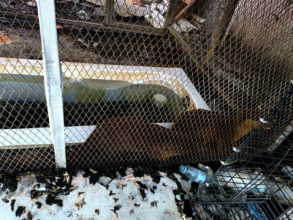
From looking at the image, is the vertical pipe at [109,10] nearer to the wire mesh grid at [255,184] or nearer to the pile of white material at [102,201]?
the pile of white material at [102,201]

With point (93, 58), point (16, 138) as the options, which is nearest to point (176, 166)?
point (16, 138)

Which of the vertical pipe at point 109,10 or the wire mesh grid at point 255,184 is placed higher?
the vertical pipe at point 109,10

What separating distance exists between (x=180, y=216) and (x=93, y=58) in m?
2.65

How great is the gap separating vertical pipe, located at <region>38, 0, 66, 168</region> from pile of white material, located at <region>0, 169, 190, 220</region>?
388 mm

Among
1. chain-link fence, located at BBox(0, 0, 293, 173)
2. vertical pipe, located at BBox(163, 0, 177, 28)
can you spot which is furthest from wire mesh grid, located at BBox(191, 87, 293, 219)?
vertical pipe, located at BBox(163, 0, 177, 28)

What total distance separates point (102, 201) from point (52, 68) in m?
1.13

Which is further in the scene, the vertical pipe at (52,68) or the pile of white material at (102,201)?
the pile of white material at (102,201)

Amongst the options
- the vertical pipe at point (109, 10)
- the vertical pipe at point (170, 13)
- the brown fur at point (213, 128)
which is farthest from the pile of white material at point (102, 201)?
the vertical pipe at point (170, 13)

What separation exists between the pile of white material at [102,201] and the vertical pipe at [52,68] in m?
0.39

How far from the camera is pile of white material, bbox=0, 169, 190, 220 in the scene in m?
1.59

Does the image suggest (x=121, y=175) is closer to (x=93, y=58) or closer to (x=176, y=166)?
(x=176, y=166)

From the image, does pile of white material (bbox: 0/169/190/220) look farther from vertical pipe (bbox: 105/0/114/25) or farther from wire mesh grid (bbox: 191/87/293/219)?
vertical pipe (bbox: 105/0/114/25)

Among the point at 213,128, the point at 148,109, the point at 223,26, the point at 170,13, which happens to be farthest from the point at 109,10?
the point at 213,128

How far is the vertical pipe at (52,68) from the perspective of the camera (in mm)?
1089
